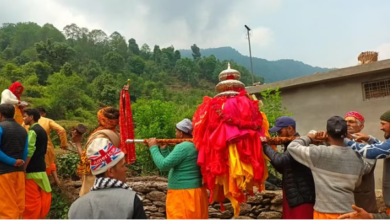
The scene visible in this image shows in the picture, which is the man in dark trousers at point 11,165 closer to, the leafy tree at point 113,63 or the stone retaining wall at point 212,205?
the stone retaining wall at point 212,205

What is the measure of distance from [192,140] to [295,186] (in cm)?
106

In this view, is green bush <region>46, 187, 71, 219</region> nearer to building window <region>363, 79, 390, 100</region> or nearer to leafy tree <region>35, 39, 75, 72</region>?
building window <region>363, 79, 390, 100</region>

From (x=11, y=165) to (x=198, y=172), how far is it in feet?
7.55

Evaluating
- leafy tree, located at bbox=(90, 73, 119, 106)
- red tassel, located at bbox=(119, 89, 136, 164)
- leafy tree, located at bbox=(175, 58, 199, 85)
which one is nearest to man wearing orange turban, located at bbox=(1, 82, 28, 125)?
red tassel, located at bbox=(119, 89, 136, 164)

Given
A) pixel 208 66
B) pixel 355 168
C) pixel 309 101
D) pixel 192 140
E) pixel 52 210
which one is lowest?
pixel 52 210

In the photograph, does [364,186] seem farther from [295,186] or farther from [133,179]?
[133,179]

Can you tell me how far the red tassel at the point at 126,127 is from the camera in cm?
369

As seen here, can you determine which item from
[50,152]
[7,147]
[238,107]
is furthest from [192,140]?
[50,152]

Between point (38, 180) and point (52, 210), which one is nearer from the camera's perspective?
point (38, 180)

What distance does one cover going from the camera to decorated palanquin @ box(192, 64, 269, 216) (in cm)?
297

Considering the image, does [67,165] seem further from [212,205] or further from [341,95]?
[341,95]

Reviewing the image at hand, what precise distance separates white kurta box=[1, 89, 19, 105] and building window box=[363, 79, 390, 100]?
291 inches

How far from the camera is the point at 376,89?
25.6 feet

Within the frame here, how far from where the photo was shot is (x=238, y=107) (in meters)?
3.11
